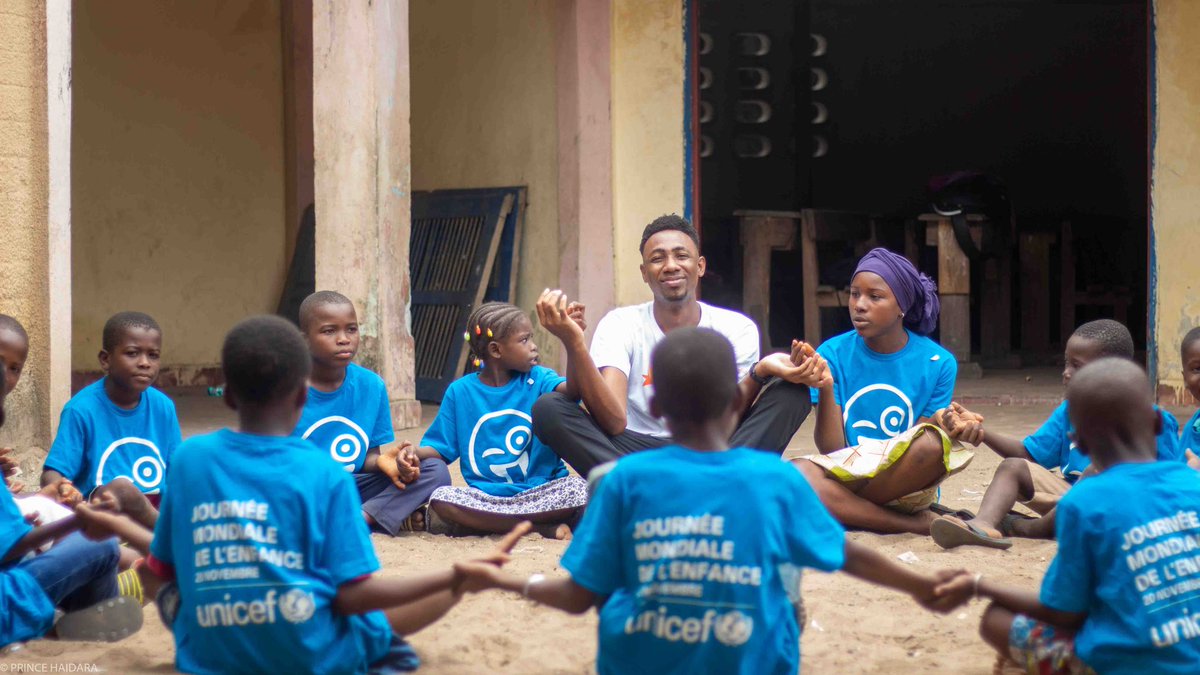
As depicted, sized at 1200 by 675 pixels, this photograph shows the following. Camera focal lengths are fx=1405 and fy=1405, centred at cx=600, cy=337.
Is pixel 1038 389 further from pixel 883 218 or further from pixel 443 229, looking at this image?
pixel 443 229

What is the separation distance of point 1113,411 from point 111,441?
2.96 metres

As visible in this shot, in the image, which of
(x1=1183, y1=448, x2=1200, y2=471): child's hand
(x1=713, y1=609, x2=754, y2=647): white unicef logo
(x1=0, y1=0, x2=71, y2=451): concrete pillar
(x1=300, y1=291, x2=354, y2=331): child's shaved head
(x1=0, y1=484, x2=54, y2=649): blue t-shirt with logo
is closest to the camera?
(x1=713, y1=609, x2=754, y2=647): white unicef logo

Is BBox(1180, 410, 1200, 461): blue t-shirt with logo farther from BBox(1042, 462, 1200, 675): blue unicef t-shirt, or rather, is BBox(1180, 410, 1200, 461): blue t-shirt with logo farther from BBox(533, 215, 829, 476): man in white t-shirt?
BBox(1042, 462, 1200, 675): blue unicef t-shirt

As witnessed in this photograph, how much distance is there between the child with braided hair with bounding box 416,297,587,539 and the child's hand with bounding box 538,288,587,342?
426mm

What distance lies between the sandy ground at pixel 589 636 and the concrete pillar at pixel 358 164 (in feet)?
10.1

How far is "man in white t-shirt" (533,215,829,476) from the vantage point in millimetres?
4523

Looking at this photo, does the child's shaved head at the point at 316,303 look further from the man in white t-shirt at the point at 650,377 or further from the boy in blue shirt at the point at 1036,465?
the boy in blue shirt at the point at 1036,465

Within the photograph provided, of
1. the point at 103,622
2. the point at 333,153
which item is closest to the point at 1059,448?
the point at 103,622

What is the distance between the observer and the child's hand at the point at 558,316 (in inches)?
167

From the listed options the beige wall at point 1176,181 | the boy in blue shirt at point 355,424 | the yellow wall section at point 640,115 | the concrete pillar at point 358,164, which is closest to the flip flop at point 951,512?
the boy in blue shirt at point 355,424

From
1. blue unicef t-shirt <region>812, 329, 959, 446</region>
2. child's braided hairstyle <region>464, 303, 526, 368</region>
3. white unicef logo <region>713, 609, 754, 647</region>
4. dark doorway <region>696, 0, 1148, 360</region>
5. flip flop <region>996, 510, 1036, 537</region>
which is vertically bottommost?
flip flop <region>996, 510, 1036, 537</region>

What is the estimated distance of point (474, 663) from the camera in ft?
10.6

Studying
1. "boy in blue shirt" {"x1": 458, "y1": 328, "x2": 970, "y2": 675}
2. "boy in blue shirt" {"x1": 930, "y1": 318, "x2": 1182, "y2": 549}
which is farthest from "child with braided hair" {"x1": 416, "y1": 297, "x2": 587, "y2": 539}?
"boy in blue shirt" {"x1": 458, "y1": 328, "x2": 970, "y2": 675}

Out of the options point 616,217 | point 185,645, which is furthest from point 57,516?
point 616,217
